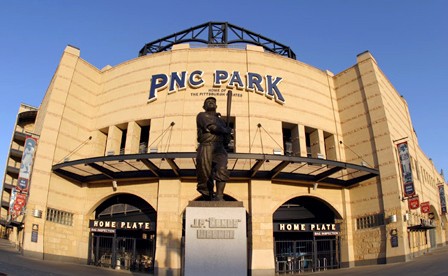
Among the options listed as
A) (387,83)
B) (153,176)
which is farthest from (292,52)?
(153,176)

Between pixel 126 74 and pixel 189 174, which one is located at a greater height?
pixel 126 74

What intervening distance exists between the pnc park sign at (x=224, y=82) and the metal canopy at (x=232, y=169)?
5297 mm

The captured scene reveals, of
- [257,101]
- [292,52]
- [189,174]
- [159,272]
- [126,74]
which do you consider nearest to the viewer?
[159,272]

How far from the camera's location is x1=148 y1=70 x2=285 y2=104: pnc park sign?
1030 inches

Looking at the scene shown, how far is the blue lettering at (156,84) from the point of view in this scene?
26.5 metres

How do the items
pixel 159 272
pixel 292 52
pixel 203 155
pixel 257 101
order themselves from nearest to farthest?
pixel 203 155 < pixel 159 272 < pixel 257 101 < pixel 292 52

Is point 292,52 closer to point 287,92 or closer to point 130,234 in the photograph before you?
point 287,92

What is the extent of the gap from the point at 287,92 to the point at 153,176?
11269 mm

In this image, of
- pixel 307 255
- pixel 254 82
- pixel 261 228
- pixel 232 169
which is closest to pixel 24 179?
pixel 232 169

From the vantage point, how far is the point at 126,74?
28.6m

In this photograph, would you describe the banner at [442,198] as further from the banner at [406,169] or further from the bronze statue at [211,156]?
the bronze statue at [211,156]

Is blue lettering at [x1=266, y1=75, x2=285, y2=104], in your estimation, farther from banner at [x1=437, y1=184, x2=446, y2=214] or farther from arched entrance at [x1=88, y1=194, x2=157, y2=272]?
banner at [x1=437, y1=184, x2=446, y2=214]

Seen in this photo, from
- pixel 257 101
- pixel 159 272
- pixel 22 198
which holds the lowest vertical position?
pixel 159 272

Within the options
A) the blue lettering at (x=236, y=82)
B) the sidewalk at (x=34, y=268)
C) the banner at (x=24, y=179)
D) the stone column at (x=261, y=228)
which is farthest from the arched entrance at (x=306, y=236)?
the banner at (x=24, y=179)
